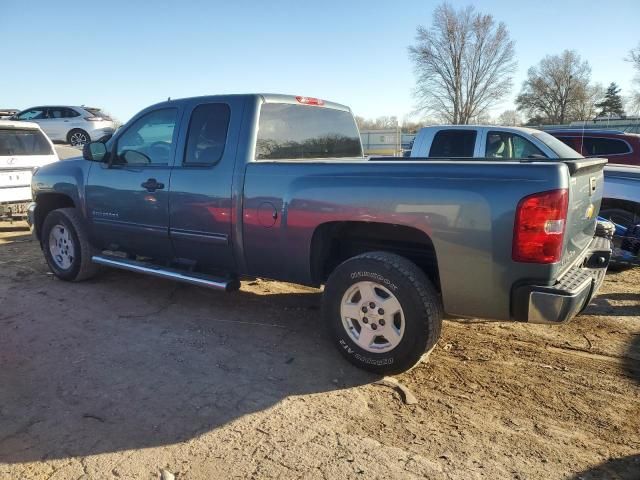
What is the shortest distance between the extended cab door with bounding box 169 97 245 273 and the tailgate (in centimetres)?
250

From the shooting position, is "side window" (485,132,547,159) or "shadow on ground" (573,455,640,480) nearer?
"shadow on ground" (573,455,640,480)

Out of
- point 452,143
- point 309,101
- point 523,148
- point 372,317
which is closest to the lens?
point 372,317

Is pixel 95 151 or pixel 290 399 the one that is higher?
pixel 95 151

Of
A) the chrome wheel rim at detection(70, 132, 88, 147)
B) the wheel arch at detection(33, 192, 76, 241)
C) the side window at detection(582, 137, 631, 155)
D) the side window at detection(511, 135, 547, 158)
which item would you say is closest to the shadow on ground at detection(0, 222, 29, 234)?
the wheel arch at detection(33, 192, 76, 241)

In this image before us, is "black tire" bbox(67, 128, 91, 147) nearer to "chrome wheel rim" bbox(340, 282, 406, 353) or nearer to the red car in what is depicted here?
the red car

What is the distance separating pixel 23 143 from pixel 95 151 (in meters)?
5.48

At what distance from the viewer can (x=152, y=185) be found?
14.8 ft

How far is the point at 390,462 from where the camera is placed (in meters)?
2.52

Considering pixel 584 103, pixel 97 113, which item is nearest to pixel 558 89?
pixel 584 103

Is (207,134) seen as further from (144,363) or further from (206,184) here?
(144,363)

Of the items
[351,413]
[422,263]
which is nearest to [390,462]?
[351,413]

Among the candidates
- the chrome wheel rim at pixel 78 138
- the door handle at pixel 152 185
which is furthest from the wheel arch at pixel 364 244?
the chrome wheel rim at pixel 78 138

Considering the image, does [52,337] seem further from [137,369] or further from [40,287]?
[40,287]

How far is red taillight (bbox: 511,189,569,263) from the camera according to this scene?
2752 mm
